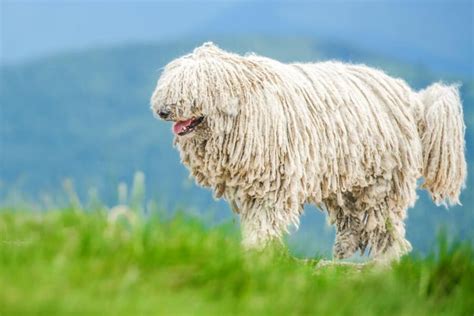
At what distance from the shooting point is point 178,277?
462 cm

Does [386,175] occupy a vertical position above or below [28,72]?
below

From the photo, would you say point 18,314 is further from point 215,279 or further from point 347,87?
point 347,87

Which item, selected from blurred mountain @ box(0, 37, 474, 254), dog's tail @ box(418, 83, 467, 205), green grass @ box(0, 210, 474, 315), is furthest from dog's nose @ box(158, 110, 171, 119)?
blurred mountain @ box(0, 37, 474, 254)

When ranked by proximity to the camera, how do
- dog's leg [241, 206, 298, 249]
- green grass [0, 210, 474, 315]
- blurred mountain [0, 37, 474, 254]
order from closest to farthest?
1. green grass [0, 210, 474, 315]
2. dog's leg [241, 206, 298, 249]
3. blurred mountain [0, 37, 474, 254]

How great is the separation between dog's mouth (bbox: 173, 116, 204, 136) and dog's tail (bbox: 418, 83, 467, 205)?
229cm

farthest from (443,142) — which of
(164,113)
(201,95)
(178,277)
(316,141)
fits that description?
(178,277)

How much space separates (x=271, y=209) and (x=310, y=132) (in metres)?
0.69

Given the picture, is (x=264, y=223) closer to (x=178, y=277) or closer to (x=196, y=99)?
(x=196, y=99)

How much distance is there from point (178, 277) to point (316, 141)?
10.0 feet

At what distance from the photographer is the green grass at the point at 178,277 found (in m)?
4.23

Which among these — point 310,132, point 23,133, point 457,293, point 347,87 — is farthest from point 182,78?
point 23,133

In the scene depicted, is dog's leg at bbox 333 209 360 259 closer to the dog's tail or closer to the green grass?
the dog's tail

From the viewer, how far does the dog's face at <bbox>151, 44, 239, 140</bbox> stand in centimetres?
693

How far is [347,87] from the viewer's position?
7992mm
